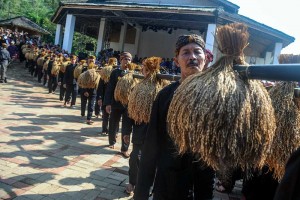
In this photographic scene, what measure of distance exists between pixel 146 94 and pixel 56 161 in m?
2.84

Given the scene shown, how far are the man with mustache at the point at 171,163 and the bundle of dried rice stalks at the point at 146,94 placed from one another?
5.04 ft

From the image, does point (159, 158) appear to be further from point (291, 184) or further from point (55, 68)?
point (55, 68)

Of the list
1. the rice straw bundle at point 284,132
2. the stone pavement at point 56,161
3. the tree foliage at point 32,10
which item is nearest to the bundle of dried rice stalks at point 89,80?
the stone pavement at point 56,161

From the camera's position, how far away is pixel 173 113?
160cm

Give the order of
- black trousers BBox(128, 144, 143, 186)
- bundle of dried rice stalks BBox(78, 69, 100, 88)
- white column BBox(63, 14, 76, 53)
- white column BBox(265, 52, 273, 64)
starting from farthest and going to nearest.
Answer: white column BBox(265, 52, 273, 64)
white column BBox(63, 14, 76, 53)
bundle of dried rice stalks BBox(78, 69, 100, 88)
black trousers BBox(128, 144, 143, 186)

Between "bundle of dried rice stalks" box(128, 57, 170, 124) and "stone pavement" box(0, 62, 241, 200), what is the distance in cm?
145

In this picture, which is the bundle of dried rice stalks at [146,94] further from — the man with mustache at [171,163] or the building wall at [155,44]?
the building wall at [155,44]

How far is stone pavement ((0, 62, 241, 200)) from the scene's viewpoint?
462 cm

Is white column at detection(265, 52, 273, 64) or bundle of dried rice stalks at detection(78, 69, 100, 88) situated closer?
bundle of dried rice stalks at detection(78, 69, 100, 88)

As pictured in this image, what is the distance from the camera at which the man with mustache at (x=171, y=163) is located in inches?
85.2

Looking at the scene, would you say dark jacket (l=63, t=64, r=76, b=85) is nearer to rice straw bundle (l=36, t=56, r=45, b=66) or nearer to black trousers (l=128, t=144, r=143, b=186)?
rice straw bundle (l=36, t=56, r=45, b=66)

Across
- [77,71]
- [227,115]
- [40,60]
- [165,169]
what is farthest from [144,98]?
[40,60]

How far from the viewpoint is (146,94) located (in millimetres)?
4055

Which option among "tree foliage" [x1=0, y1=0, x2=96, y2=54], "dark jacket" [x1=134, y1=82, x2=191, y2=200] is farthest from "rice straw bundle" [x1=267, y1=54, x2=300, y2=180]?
"tree foliage" [x1=0, y1=0, x2=96, y2=54]
